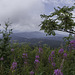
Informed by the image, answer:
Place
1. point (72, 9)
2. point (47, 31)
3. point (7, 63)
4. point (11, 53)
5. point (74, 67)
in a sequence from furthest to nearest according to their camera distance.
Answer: point (11, 53) < point (7, 63) < point (47, 31) < point (74, 67) < point (72, 9)

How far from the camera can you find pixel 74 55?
2.58 m

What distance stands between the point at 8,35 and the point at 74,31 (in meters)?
2.67

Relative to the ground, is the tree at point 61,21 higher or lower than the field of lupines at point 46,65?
higher

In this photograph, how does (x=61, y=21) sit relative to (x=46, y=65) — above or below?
above

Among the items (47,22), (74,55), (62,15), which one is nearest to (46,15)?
(47,22)

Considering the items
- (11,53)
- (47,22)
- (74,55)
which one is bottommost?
(11,53)

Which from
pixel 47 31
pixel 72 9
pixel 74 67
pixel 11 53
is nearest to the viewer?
pixel 72 9

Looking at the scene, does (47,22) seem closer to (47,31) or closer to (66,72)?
(47,31)

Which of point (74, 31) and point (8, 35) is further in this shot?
point (8, 35)

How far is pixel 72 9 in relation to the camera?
2.25 metres

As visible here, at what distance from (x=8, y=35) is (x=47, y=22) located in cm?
219

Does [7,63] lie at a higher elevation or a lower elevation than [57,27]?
lower

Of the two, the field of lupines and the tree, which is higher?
the tree

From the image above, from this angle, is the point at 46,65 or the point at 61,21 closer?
the point at 61,21
